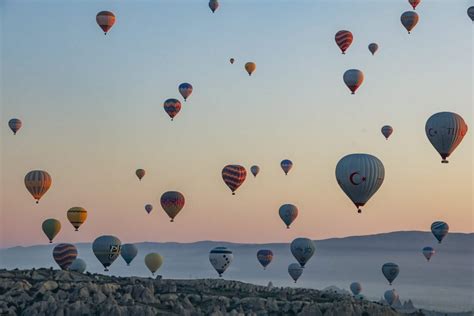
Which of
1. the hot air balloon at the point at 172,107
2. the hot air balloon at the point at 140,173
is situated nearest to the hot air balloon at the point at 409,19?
the hot air balloon at the point at 172,107

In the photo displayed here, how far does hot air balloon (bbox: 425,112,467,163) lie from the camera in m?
133

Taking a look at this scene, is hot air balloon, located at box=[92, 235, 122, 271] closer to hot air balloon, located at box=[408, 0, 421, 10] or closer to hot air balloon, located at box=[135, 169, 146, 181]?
hot air balloon, located at box=[135, 169, 146, 181]

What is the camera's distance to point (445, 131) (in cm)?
13362

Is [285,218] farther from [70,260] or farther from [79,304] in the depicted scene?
[79,304]

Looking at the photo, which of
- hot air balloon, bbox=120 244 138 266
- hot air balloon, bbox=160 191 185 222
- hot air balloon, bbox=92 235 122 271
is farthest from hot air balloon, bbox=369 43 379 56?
hot air balloon, bbox=120 244 138 266

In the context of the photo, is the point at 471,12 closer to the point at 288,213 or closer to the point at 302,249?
the point at 288,213

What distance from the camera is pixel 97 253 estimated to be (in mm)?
159125

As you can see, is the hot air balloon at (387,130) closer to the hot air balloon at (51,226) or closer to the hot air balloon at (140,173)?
the hot air balloon at (140,173)

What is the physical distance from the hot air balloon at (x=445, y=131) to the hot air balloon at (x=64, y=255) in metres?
58.8

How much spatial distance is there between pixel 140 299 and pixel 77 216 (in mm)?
16499

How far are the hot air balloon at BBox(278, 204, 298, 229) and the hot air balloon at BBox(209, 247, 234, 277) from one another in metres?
13.7

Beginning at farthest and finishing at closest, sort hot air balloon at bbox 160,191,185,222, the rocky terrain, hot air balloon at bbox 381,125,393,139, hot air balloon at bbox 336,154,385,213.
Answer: hot air balloon at bbox 381,125,393,139 → hot air balloon at bbox 160,191,185,222 → the rocky terrain → hot air balloon at bbox 336,154,385,213

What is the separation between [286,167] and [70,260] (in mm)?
37051

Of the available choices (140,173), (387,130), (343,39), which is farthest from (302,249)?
(343,39)
